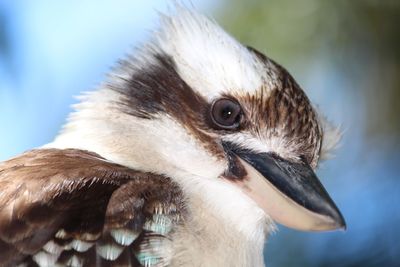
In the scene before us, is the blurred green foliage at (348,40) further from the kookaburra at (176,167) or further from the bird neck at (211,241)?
the bird neck at (211,241)

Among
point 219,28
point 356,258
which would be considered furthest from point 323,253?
point 219,28

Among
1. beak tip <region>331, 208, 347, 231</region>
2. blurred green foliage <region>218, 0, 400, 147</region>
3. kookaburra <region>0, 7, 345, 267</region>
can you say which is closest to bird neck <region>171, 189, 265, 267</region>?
kookaburra <region>0, 7, 345, 267</region>

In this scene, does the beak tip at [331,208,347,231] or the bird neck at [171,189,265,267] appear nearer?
the bird neck at [171,189,265,267]

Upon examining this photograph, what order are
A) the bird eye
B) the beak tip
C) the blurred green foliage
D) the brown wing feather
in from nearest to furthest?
the brown wing feather, the beak tip, the bird eye, the blurred green foliage

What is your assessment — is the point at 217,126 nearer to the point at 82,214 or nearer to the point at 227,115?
the point at 227,115

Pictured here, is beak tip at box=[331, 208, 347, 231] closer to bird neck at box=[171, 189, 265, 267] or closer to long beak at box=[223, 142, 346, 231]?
long beak at box=[223, 142, 346, 231]

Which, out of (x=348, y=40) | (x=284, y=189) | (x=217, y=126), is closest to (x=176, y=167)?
(x=217, y=126)

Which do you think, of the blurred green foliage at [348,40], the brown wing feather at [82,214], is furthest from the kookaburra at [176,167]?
the blurred green foliage at [348,40]

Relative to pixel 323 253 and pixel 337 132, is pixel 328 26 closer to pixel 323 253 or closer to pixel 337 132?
pixel 323 253
